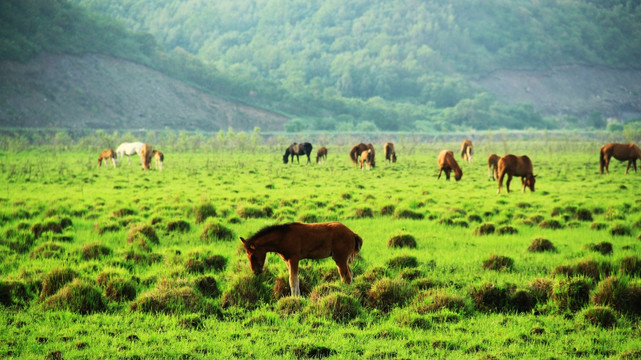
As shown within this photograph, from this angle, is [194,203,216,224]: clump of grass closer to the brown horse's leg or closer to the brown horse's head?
the brown horse's head

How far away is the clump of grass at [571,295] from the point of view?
26.5ft

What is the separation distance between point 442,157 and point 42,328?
25.9m

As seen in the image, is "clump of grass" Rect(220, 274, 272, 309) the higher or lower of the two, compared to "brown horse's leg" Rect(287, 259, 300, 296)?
lower

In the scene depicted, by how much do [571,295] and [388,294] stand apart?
8.84ft

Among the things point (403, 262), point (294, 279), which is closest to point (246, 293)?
point (294, 279)

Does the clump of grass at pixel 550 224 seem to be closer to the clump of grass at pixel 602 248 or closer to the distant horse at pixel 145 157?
the clump of grass at pixel 602 248

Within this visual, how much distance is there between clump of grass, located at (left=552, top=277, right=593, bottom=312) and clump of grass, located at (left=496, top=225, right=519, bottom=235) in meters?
→ 5.89

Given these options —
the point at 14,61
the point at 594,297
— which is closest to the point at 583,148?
the point at 594,297

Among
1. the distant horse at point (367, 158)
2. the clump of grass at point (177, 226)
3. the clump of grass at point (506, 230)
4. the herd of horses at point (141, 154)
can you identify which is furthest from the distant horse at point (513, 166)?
the herd of horses at point (141, 154)

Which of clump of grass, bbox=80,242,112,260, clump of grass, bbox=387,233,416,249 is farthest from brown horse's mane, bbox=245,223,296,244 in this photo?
clump of grass, bbox=387,233,416,249

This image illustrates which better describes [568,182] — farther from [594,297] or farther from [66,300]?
[66,300]

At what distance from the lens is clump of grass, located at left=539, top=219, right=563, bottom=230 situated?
15.2 metres

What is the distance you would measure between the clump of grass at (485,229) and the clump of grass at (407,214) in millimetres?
2798

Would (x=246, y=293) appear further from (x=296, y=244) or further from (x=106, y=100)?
(x=106, y=100)
